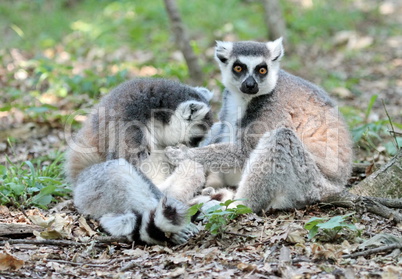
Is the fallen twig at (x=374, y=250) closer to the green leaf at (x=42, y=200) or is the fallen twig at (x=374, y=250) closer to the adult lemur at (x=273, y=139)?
the adult lemur at (x=273, y=139)

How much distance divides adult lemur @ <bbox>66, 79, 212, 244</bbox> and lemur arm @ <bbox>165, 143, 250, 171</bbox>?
0.10 metres

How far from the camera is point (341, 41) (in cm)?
1193

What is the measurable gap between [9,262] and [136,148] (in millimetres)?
1834

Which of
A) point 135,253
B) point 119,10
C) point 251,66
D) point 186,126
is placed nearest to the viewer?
point 135,253

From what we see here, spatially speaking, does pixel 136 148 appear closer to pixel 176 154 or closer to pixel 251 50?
pixel 176 154

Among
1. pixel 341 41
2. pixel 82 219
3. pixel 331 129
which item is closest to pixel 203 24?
pixel 341 41

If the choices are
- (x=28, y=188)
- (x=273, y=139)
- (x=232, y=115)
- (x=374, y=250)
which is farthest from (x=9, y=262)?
(x=232, y=115)

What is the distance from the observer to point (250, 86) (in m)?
4.98

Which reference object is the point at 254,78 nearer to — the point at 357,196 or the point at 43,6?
the point at 357,196

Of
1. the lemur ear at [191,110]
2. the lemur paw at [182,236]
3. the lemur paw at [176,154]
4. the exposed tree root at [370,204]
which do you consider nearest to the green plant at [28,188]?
the lemur paw at [176,154]

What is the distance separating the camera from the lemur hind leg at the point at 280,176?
462cm

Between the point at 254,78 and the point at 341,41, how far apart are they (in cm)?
774

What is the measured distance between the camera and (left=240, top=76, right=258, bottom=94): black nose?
4.98 meters

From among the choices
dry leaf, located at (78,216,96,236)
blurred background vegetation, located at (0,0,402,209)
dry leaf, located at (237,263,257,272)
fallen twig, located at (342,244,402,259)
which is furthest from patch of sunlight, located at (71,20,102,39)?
fallen twig, located at (342,244,402,259)
